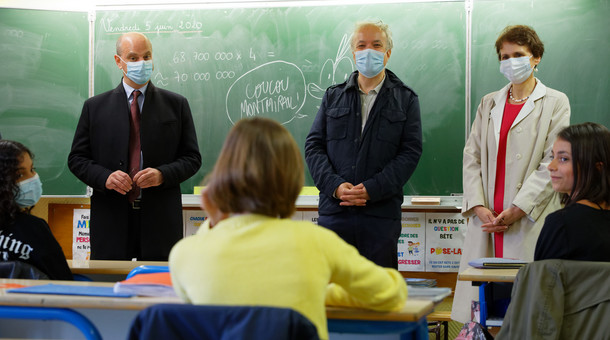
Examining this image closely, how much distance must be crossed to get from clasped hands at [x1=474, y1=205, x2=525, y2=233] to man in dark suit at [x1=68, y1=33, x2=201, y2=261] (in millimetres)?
1534

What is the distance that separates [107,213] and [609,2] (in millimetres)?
3324

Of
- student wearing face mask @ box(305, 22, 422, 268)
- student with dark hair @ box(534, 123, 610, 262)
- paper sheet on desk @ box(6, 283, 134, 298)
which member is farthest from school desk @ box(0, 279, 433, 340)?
student wearing face mask @ box(305, 22, 422, 268)

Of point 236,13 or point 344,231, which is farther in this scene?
point 236,13

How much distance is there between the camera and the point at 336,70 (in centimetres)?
485

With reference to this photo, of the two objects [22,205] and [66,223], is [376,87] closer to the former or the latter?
[22,205]

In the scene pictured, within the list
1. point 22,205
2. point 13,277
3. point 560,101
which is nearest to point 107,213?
point 22,205

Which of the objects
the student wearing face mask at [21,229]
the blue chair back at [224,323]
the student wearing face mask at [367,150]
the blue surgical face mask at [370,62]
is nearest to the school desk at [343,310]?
the blue chair back at [224,323]

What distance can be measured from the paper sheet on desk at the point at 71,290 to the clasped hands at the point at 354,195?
1.57 m

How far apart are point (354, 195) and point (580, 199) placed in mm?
1154

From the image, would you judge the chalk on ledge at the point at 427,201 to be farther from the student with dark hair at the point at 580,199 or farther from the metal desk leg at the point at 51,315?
the metal desk leg at the point at 51,315

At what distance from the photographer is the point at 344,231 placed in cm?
346

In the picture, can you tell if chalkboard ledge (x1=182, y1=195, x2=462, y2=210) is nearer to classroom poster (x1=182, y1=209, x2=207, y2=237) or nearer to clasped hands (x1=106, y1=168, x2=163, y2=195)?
classroom poster (x1=182, y1=209, x2=207, y2=237)

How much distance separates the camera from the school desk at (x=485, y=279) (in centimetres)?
257

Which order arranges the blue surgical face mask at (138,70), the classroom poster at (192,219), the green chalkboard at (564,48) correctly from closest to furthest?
the blue surgical face mask at (138,70), the green chalkboard at (564,48), the classroom poster at (192,219)
